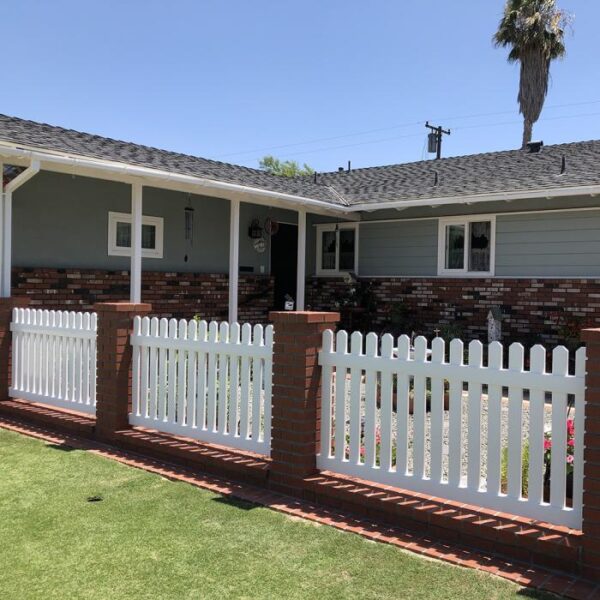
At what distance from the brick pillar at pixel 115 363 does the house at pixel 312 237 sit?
10.7 ft

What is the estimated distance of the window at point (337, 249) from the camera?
568 inches

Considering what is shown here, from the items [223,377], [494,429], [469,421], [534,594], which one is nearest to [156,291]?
[223,377]

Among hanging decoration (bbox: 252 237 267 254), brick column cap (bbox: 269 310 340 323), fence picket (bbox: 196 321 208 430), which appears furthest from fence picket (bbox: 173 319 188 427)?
hanging decoration (bbox: 252 237 267 254)

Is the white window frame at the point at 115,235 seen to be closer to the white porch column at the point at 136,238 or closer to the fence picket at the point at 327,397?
the white porch column at the point at 136,238

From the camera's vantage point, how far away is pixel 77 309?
10.6 m

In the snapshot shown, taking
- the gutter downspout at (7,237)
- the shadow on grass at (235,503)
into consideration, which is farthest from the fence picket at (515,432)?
the gutter downspout at (7,237)

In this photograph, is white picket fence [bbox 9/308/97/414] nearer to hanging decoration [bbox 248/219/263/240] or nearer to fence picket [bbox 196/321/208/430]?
fence picket [bbox 196/321/208/430]

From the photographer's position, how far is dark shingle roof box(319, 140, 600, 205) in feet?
37.8

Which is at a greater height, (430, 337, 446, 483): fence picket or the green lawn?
(430, 337, 446, 483): fence picket

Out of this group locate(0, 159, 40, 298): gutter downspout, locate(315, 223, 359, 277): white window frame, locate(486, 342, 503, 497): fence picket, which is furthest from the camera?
locate(315, 223, 359, 277): white window frame

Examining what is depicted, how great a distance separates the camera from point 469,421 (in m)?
3.74

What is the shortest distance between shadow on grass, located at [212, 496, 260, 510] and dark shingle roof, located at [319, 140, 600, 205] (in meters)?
8.64

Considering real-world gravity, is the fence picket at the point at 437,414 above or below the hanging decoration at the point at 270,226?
below

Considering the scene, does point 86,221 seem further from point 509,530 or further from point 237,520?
point 509,530
